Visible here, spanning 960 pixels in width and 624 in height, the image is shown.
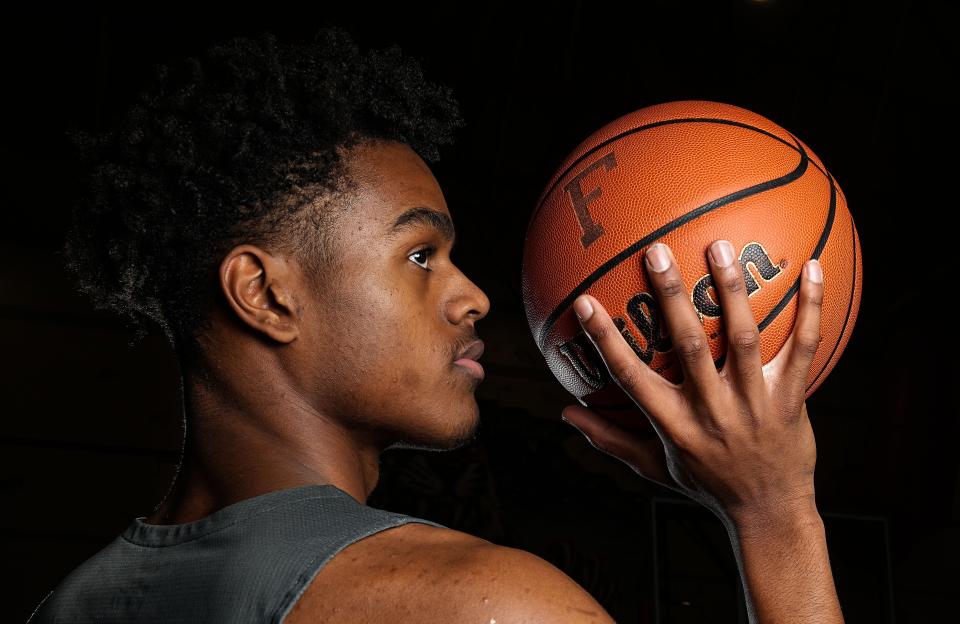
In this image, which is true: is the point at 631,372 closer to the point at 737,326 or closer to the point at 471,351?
the point at 737,326

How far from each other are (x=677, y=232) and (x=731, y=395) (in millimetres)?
241

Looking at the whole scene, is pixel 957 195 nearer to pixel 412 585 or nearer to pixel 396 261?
pixel 396 261

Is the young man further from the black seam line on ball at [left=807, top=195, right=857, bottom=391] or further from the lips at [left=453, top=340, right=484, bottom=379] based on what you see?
the black seam line on ball at [left=807, top=195, right=857, bottom=391]

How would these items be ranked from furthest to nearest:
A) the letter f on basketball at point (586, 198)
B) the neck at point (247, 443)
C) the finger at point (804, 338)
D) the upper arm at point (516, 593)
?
the letter f on basketball at point (586, 198) < the finger at point (804, 338) < the neck at point (247, 443) < the upper arm at point (516, 593)

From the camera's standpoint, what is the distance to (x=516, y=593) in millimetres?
793

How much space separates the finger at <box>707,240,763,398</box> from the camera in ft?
3.68

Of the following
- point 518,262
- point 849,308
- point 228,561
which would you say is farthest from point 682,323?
point 518,262

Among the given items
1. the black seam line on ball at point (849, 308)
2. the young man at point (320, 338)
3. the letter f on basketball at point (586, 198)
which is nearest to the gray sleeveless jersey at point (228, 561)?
the young man at point (320, 338)

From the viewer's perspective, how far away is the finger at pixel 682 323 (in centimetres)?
112

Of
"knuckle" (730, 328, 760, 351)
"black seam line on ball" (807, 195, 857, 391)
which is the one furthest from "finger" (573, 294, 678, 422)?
"black seam line on ball" (807, 195, 857, 391)

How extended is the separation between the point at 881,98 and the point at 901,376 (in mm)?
1643

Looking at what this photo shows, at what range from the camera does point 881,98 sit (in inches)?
183

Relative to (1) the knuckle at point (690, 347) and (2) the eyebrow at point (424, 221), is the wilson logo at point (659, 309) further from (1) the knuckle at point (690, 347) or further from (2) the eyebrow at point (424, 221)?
(2) the eyebrow at point (424, 221)

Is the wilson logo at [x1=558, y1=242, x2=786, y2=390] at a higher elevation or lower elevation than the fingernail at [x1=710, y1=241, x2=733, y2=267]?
lower
